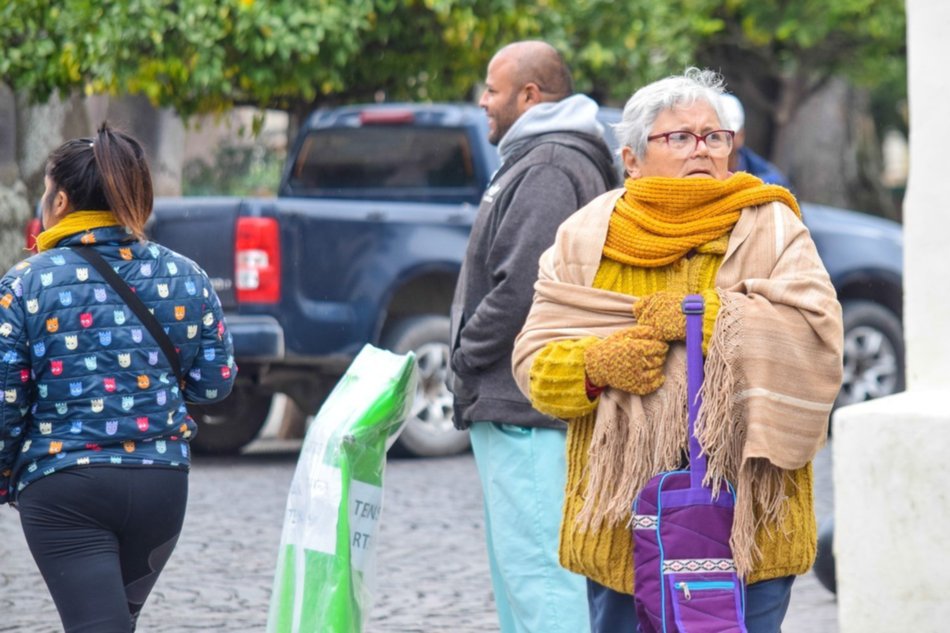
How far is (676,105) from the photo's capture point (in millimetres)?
3350

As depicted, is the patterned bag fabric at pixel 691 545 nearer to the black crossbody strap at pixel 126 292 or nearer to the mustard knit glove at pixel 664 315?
the mustard knit glove at pixel 664 315

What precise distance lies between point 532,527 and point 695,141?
133 cm

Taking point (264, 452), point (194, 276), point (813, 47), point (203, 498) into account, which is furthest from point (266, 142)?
point (194, 276)

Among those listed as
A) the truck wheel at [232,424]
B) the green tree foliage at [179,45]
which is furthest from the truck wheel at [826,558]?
the green tree foliage at [179,45]

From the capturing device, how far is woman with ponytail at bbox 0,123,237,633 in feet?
12.3

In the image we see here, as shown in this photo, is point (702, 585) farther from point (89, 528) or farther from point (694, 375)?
point (89, 528)

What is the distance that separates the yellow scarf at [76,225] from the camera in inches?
151

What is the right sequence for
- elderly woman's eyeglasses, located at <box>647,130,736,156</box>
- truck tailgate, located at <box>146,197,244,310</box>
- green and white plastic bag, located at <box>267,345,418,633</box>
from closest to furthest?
elderly woman's eyeglasses, located at <box>647,130,736,156</box> < green and white plastic bag, located at <box>267,345,418,633</box> < truck tailgate, located at <box>146,197,244,310</box>

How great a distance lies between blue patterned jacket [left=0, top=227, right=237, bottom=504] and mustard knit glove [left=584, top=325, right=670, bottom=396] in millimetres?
1182

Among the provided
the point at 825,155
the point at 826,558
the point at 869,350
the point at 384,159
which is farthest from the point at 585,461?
the point at 825,155

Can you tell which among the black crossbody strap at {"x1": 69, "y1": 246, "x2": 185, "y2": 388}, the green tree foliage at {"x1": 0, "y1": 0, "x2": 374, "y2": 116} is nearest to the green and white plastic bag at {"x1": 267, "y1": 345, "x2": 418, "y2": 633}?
the black crossbody strap at {"x1": 69, "y1": 246, "x2": 185, "y2": 388}

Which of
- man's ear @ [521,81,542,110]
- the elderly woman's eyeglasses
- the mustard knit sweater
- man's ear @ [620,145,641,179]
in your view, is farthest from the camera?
man's ear @ [521,81,542,110]

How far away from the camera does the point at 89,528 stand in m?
3.79

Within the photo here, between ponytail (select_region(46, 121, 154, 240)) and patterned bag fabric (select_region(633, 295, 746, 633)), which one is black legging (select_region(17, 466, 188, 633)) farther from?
patterned bag fabric (select_region(633, 295, 746, 633))
